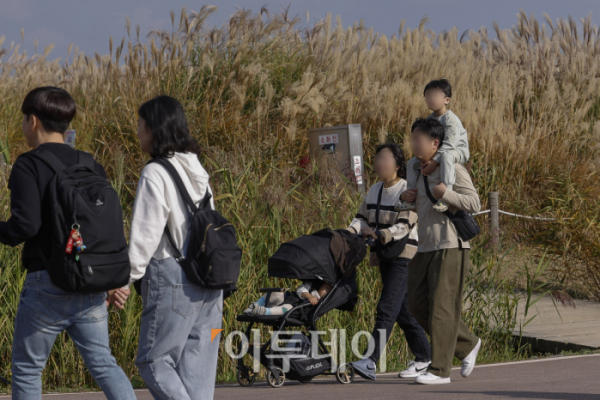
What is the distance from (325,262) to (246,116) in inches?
208

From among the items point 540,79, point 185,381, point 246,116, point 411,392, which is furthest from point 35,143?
point 540,79

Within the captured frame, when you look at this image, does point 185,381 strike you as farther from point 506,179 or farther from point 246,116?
point 506,179

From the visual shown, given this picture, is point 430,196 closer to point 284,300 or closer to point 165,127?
point 284,300

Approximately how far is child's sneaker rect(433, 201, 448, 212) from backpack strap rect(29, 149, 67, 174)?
3.04 meters

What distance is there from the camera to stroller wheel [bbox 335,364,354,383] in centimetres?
588

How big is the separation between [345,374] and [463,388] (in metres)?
0.90

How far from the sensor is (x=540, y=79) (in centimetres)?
1449

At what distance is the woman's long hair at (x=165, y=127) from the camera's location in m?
3.54

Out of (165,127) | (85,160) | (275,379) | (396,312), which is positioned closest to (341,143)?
(396,312)

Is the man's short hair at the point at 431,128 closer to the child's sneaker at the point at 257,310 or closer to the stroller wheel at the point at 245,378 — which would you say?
the child's sneaker at the point at 257,310

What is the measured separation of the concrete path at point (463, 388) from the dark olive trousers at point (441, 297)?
0.24 meters

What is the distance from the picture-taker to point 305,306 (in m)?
5.78

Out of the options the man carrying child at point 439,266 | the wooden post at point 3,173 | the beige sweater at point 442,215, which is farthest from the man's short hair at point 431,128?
the wooden post at point 3,173

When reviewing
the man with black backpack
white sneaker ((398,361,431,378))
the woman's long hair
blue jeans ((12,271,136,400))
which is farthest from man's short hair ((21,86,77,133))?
white sneaker ((398,361,431,378))
